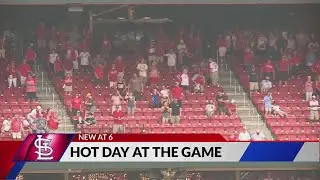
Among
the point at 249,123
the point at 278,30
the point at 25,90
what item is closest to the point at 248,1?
the point at 278,30

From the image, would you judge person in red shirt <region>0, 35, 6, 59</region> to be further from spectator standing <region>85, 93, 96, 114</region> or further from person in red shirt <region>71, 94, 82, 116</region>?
spectator standing <region>85, 93, 96, 114</region>

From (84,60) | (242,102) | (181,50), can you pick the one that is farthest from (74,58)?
(242,102)

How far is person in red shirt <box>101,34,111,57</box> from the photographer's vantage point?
12.1m

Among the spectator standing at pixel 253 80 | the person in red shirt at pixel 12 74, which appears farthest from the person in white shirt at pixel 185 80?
the person in red shirt at pixel 12 74

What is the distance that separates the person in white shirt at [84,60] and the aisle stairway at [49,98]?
1.67ft

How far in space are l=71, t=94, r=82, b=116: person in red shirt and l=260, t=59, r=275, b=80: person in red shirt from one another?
262 centimetres

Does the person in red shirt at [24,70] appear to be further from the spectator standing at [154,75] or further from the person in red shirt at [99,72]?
the spectator standing at [154,75]

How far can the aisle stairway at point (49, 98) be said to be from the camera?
11.7 meters

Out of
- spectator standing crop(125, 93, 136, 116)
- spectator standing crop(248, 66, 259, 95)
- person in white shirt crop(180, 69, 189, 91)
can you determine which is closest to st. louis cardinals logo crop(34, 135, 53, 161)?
spectator standing crop(125, 93, 136, 116)

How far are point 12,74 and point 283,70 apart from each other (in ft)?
12.6

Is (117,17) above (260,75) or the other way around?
above

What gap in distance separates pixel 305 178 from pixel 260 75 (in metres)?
1.65

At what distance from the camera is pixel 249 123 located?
39.5 ft

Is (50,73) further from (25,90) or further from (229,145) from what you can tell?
(229,145)
